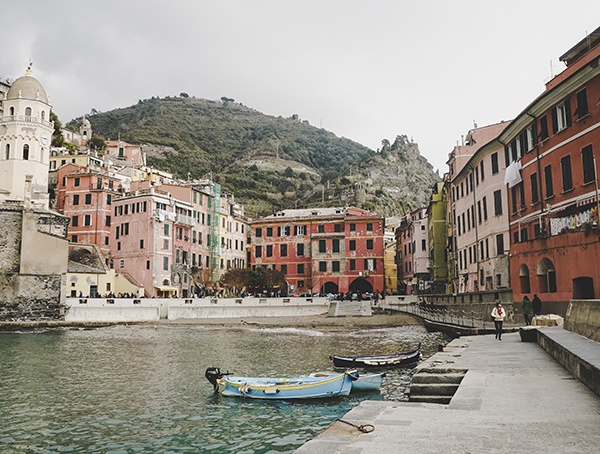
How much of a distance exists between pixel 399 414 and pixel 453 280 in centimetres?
4975

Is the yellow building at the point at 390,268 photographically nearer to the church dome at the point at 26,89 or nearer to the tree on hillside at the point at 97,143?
the tree on hillside at the point at 97,143

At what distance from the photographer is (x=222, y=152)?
19975cm

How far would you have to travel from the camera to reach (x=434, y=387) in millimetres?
13180

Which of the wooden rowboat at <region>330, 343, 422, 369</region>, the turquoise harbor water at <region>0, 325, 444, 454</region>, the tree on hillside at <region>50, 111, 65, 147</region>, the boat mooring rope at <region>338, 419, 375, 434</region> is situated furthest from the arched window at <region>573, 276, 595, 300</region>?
the tree on hillside at <region>50, 111, 65, 147</region>

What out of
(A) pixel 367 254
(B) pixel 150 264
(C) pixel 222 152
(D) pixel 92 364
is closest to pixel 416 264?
(A) pixel 367 254

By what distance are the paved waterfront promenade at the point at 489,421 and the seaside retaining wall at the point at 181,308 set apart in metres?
45.4

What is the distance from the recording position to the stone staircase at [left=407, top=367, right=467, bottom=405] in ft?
42.1

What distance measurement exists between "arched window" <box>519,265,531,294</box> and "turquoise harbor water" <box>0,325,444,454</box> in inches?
253

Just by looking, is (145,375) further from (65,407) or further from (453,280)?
(453,280)

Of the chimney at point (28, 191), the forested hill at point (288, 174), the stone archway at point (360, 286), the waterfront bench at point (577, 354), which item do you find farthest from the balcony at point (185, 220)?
the waterfront bench at point (577, 354)

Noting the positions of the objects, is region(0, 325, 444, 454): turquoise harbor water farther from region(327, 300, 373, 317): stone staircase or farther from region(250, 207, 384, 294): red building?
region(250, 207, 384, 294): red building

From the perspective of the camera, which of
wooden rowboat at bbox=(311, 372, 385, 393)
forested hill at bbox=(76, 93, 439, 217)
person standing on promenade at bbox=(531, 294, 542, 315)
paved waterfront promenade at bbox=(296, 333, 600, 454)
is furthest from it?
forested hill at bbox=(76, 93, 439, 217)

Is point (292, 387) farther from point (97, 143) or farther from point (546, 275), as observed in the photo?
point (97, 143)

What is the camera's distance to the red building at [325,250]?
75.1 meters
